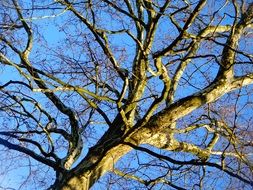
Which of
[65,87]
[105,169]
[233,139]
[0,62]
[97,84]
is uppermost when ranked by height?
[0,62]

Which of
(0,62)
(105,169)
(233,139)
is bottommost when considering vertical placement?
(233,139)

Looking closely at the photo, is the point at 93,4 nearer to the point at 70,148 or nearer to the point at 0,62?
the point at 0,62

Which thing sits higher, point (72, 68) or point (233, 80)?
point (72, 68)

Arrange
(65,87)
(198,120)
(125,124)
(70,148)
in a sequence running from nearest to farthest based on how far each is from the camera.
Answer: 1. (65,87)
2. (125,124)
3. (70,148)
4. (198,120)

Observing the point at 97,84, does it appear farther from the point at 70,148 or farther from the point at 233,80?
the point at 233,80

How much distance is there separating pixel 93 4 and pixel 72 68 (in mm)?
1021

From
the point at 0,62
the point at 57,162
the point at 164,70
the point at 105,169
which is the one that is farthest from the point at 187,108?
the point at 0,62

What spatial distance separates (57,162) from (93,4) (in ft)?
7.52

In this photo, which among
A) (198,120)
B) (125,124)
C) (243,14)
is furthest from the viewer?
(243,14)

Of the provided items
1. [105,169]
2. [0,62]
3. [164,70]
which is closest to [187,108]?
[164,70]

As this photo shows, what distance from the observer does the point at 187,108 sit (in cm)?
616

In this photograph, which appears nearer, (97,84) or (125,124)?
(125,124)

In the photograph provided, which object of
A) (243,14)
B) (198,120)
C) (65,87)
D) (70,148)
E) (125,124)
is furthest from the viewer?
(243,14)

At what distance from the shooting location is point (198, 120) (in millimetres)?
6984
